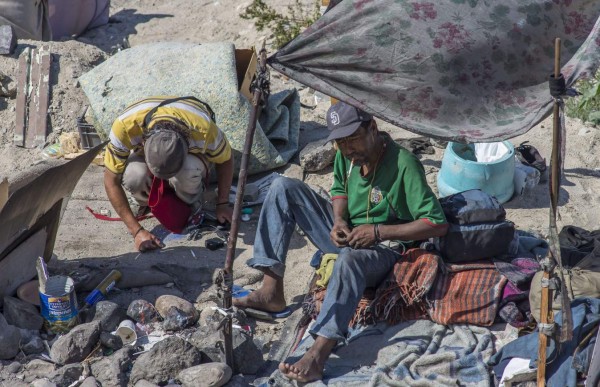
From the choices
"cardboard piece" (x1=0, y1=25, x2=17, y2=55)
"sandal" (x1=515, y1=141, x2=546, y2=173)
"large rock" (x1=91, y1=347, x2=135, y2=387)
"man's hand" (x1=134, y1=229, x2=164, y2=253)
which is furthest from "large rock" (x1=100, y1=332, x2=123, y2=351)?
"cardboard piece" (x1=0, y1=25, x2=17, y2=55)

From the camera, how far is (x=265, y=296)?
503 cm

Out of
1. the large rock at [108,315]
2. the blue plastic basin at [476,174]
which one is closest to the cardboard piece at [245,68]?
the blue plastic basin at [476,174]

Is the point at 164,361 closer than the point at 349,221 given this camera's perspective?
Yes

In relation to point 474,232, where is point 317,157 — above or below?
below

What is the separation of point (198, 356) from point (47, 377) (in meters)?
0.79

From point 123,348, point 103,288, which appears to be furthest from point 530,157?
point 123,348

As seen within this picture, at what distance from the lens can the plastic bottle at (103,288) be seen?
17.0 feet

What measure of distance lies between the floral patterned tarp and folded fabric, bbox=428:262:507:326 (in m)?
1.02

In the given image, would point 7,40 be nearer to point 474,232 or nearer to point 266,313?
point 266,313

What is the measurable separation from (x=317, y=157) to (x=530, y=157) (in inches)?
62.6

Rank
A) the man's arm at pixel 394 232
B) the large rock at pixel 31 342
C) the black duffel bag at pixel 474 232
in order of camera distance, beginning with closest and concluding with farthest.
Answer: the man's arm at pixel 394 232 < the black duffel bag at pixel 474 232 < the large rock at pixel 31 342

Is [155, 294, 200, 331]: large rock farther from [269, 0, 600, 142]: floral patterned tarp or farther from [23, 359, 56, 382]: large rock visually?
[269, 0, 600, 142]: floral patterned tarp

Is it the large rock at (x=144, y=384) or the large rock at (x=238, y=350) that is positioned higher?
the large rock at (x=238, y=350)

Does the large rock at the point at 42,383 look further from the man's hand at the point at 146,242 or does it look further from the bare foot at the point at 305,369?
the man's hand at the point at 146,242
